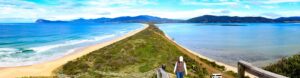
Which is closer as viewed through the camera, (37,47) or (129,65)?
(129,65)

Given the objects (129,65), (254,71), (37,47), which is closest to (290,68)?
(254,71)

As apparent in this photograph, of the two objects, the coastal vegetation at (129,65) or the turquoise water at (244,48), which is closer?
the coastal vegetation at (129,65)

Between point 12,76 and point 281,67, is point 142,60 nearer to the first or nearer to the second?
point 12,76

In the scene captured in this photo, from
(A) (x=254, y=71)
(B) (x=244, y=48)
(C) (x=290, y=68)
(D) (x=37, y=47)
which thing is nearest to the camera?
(A) (x=254, y=71)

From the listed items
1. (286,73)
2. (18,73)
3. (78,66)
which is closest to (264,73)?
(286,73)

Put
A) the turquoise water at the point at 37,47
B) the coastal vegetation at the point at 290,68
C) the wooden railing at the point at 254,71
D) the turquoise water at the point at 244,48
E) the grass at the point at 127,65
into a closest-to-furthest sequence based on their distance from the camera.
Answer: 1. the wooden railing at the point at 254,71
2. the coastal vegetation at the point at 290,68
3. the grass at the point at 127,65
4. the turquoise water at the point at 37,47
5. the turquoise water at the point at 244,48

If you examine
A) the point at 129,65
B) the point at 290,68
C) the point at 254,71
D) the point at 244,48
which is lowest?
the point at 244,48

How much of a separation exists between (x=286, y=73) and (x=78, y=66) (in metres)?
20.7

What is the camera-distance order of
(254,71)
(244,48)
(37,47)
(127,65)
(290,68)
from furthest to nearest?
(244,48)
(37,47)
(127,65)
(290,68)
(254,71)

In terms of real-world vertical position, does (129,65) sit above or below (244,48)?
above

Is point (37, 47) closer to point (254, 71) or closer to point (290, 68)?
point (290, 68)

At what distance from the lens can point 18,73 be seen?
3525 cm

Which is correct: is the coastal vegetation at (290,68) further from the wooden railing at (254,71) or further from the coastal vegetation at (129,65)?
the wooden railing at (254,71)

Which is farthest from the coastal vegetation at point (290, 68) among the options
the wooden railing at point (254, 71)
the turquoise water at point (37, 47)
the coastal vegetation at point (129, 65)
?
the turquoise water at point (37, 47)
